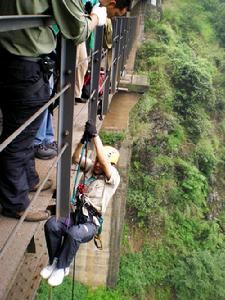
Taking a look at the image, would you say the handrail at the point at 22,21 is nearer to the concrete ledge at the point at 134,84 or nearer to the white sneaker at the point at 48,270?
the white sneaker at the point at 48,270

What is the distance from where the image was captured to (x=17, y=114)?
1.96m

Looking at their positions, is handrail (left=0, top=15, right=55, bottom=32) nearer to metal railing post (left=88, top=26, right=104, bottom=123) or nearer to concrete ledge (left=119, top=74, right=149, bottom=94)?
metal railing post (left=88, top=26, right=104, bottom=123)

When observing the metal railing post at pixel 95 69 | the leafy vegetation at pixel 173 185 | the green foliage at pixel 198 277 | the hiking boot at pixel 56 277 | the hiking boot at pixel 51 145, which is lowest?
the green foliage at pixel 198 277

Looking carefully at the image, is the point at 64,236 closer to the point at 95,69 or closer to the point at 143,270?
the point at 95,69

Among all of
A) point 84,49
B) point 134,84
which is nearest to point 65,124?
point 84,49

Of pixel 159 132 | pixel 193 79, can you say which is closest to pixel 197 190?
pixel 159 132

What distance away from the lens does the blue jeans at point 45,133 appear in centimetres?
283

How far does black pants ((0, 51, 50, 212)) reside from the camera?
6.19 feet

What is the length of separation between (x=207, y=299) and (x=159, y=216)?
2.63 metres

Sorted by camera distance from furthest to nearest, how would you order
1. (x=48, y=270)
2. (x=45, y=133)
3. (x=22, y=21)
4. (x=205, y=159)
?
1. (x=205, y=159)
2. (x=48, y=270)
3. (x=45, y=133)
4. (x=22, y=21)

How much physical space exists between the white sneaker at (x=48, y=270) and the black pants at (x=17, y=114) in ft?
4.34

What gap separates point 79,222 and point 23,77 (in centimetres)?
173

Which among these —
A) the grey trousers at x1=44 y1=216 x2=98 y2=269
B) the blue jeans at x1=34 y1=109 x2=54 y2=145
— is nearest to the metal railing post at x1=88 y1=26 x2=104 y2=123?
the blue jeans at x1=34 y1=109 x2=54 y2=145

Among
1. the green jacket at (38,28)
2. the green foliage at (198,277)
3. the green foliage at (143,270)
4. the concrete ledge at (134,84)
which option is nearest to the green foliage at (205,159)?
the green foliage at (198,277)
